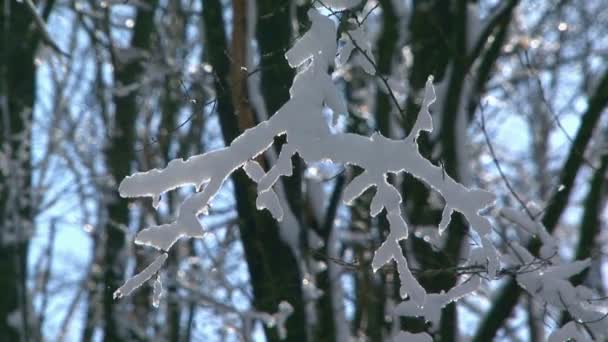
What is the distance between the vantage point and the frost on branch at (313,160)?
6.71 feet

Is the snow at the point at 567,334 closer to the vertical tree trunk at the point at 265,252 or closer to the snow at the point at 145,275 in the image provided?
the snow at the point at 145,275

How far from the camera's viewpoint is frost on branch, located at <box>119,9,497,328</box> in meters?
2.04

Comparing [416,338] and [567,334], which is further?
[567,334]

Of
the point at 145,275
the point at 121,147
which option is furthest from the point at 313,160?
the point at 121,147

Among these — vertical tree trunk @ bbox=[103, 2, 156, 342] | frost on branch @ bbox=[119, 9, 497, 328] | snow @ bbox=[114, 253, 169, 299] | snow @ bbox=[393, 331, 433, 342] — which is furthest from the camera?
vertical tree trunk @ bbox=[103, 2, 156, 342]

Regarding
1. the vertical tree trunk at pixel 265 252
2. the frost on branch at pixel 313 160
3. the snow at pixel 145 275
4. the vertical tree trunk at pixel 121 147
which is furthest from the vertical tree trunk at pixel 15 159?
the frost on branch at pixel 313 160

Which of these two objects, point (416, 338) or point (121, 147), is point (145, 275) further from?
point (121, 147)

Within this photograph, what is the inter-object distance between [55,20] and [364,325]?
16.4 ft

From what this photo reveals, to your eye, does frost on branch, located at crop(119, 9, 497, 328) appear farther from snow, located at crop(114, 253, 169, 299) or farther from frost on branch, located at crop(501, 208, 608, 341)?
frost on branch, located at crop(501, 208, 608, 341)

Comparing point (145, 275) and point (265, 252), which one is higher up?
→ point (265, 252)

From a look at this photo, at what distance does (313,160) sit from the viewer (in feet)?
6.75

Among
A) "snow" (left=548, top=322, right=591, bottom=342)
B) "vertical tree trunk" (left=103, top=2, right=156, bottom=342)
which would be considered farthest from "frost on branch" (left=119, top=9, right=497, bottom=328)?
"vertical tree trunk" (left=103, top=2, right=156, bottom=342)

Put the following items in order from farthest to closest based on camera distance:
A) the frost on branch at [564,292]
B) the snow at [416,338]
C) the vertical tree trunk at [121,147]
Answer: the vertical tree trunk at [121,147] → the frost on branch at [564,292] → the snow at [416,338]

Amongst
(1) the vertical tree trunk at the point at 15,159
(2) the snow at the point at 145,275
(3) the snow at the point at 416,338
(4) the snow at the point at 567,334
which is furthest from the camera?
(1) the vertical tree trunk at the point at 15,159
